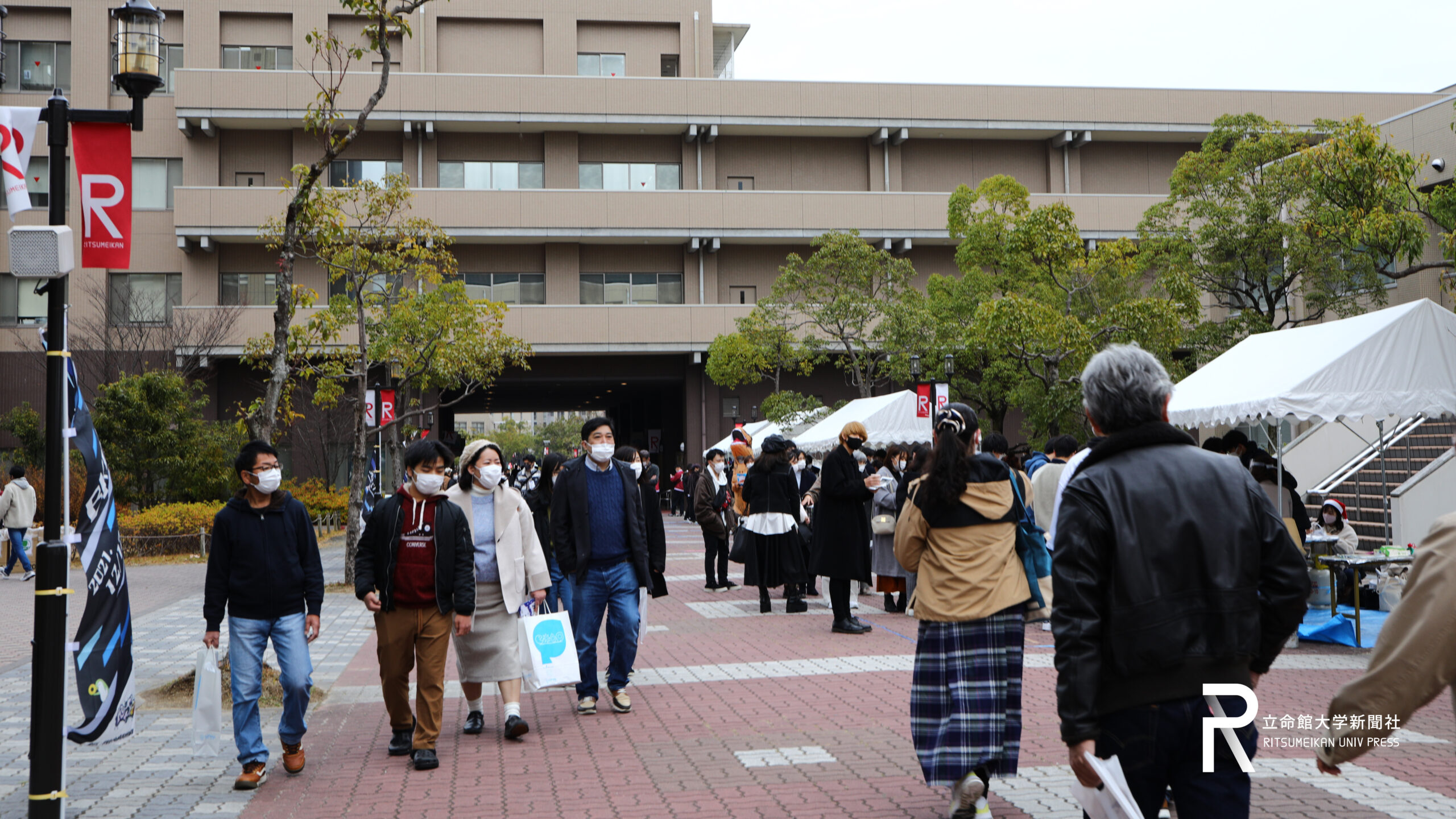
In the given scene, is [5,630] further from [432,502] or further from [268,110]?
[268,110]

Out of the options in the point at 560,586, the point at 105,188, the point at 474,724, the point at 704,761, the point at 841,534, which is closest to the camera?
the point at 105,188

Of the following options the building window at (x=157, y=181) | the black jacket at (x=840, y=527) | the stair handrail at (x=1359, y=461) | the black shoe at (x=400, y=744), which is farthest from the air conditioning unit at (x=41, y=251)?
Answer: the building window at (x=157, y=181)

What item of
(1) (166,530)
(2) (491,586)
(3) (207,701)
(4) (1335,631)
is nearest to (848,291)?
(1) (166,530)

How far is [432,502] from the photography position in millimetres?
6816

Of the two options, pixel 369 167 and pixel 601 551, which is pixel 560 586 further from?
pixel 369 167

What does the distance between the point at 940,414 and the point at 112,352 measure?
31405 mm

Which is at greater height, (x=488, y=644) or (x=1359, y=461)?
(x=1359, y=461)

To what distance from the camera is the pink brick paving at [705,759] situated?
5633 mm

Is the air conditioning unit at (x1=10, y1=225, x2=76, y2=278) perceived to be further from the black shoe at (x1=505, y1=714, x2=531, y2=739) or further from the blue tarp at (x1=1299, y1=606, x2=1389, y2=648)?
the blue tarp at (x1=1299, y1=606, x2=1389, y2=648)

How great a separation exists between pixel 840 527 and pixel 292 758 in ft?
20.3

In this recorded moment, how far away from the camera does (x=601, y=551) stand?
309 inches

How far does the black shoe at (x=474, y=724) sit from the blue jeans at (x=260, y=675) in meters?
1.21

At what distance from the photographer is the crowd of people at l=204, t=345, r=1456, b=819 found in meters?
3.04

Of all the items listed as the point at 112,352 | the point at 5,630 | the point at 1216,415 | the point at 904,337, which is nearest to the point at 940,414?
the point at 1216,415
